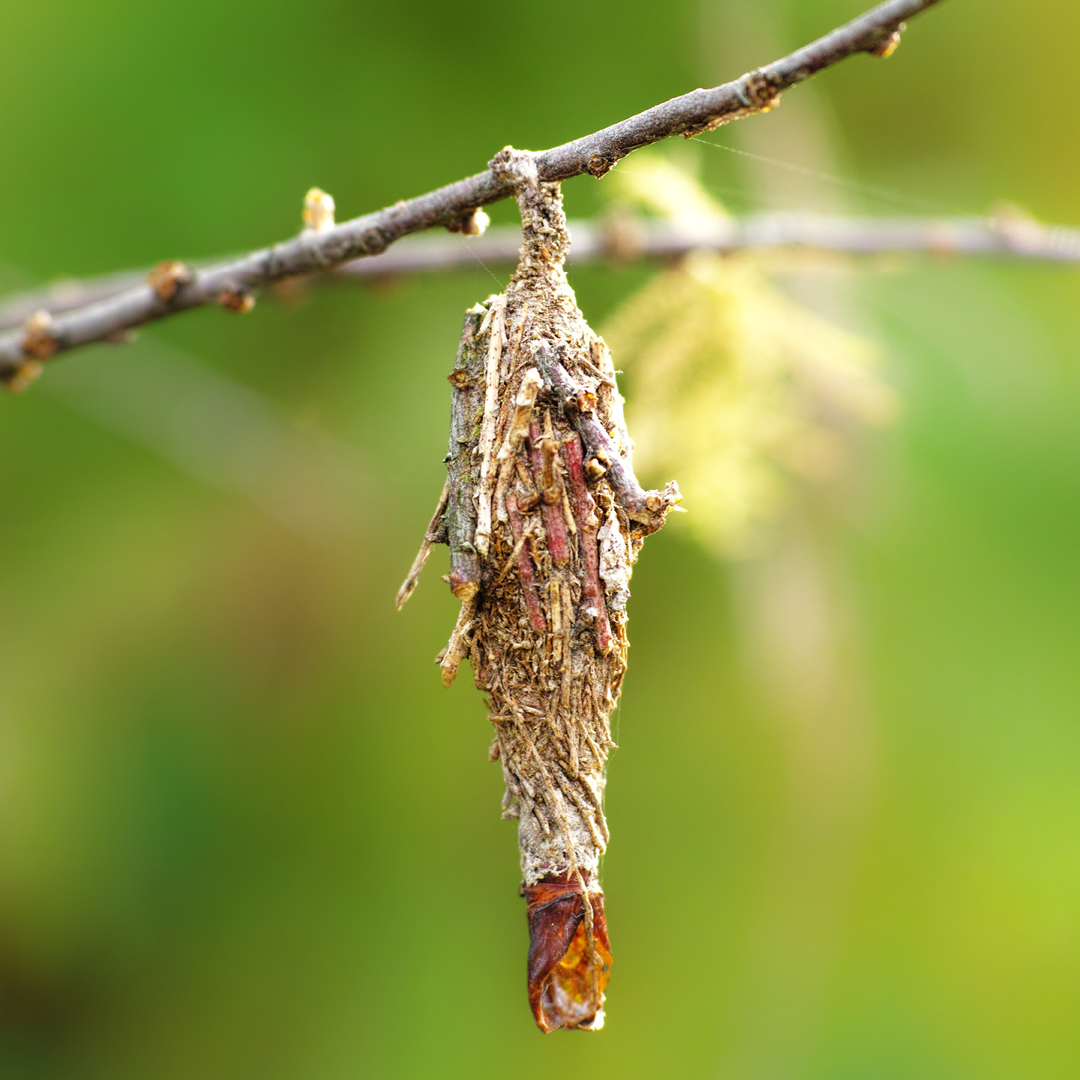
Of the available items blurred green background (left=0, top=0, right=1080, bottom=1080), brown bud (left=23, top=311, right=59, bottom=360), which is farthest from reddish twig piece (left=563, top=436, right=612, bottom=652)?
blurred green background (left=0, top=0, right=1080, bottom=1080)

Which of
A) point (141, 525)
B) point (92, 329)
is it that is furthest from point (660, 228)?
point (141, 525)

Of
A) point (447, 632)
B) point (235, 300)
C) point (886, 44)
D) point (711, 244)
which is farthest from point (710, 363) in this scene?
point (447, 632)

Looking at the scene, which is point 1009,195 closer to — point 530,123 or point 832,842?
point 530,123

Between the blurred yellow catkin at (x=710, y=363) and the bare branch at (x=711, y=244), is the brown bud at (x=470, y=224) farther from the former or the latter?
the blurred yellow catkin at (x=710, y=363)

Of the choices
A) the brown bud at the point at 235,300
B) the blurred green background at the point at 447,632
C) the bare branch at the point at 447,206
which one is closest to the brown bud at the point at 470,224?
the bare branch at the point at 447,206

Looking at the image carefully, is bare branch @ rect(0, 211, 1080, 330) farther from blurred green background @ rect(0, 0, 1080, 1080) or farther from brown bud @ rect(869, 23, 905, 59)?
blurred green background @ rect(0, 0, 1080, 1080)

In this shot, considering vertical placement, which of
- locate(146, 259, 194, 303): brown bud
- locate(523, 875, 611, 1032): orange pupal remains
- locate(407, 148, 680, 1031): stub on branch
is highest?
locate(146, 259, 194, 303): brown bud
